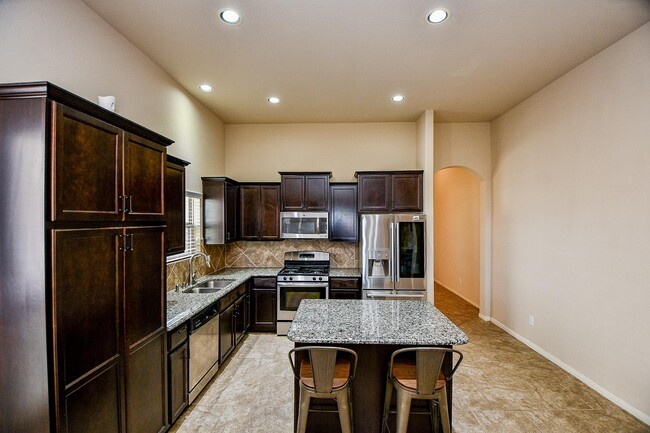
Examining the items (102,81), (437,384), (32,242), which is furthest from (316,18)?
(437,384)

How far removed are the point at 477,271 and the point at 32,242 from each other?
239 inches

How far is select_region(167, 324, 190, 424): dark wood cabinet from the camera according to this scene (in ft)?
7.64

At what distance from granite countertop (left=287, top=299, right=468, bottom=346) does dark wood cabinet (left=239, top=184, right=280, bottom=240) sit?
82.6 inches

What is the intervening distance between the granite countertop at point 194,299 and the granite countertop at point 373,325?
0.96 metres

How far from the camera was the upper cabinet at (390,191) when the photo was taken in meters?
4.38

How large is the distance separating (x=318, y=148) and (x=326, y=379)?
3970 millimetres

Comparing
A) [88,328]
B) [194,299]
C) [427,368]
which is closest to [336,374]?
[427,368]

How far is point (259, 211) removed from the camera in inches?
183

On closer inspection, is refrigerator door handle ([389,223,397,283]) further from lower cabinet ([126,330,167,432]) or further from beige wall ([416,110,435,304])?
lower cabinet ([126,330,167,432])

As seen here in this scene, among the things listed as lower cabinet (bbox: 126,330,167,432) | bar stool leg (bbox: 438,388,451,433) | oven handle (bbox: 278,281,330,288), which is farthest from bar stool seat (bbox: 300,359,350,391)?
oven handle (bbox: 278,281,330,288)

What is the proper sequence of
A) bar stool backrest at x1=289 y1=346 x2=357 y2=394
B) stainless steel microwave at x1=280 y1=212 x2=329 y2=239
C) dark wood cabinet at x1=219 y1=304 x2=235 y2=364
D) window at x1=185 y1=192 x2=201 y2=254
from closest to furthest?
1. bar stool backrest at x1=289 y1=346 x2=357 y2=394
2. dark wood cabinet at x1=219 y1=304 x2=235 y2=364
3. window at x1=185 y1=192 x2=201 y2=254
4. stainless steel microwave at x1=280 y1=212 x2=329 y2=239

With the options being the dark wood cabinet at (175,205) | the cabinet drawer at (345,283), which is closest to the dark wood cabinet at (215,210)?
the dark wood cabinet at (175,205)

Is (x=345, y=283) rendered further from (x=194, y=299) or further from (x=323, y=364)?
(x=323, y=364)

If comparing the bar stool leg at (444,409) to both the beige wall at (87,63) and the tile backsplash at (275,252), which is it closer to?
the tile backsplash at (275,252)
